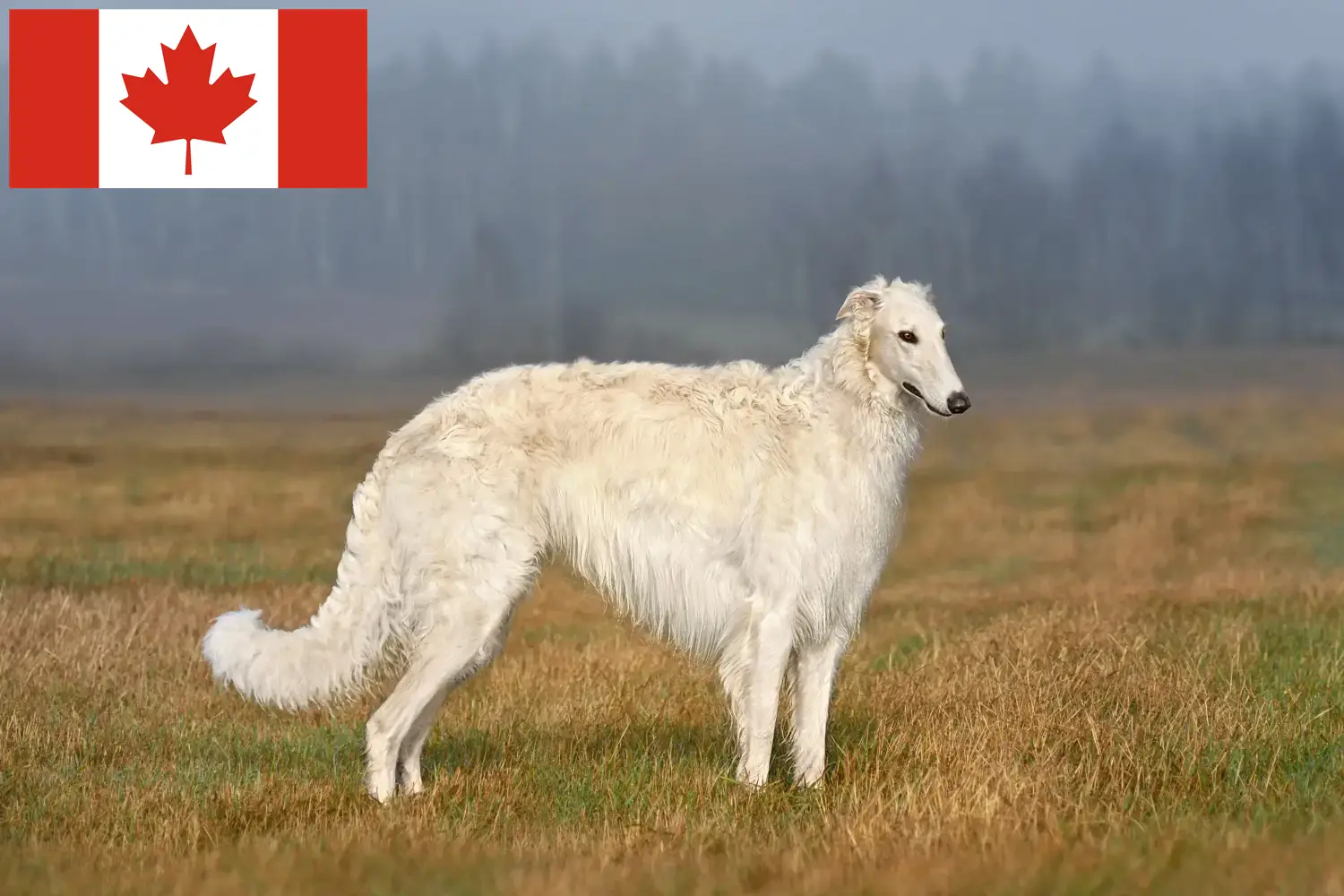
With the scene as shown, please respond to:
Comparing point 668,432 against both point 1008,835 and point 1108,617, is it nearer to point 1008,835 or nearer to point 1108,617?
point 1008,835

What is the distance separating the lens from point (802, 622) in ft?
22.4

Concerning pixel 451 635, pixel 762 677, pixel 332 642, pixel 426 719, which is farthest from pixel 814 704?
pixel 332 642

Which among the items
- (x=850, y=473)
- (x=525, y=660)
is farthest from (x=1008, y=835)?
(x=525, y=660)

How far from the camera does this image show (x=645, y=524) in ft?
22.6

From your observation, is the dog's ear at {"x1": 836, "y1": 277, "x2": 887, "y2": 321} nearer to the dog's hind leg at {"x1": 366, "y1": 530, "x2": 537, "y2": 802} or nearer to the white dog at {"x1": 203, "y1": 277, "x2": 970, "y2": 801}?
the white dog at {"x1": 203, "y1": 277, "x2": 970, "y2": 801}

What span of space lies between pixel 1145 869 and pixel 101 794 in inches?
204

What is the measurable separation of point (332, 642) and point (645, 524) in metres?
1.77

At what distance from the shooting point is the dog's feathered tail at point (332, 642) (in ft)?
23.0

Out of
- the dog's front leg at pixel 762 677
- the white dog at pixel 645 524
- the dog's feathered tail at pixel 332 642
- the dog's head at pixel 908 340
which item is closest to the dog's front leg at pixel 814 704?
the white dog at pixel 645 524

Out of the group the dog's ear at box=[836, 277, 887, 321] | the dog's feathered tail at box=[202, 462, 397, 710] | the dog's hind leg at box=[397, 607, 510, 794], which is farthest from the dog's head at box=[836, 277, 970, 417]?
the dog's feathered tail at box=[202, 462, 397, 710]

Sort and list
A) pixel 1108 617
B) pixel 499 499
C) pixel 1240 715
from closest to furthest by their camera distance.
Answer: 1. pixel 499 499
2. pixel 1240 715
3. pixel 1108 617

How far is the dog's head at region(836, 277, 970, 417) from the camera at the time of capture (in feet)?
21.8

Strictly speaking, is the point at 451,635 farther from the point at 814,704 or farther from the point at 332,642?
the point at 814,704

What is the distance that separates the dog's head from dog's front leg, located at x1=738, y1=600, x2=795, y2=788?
128cm
